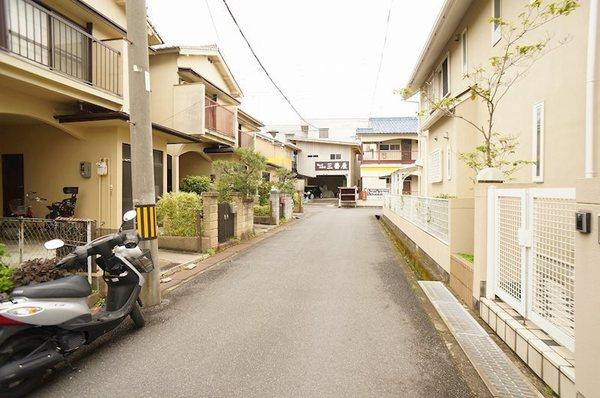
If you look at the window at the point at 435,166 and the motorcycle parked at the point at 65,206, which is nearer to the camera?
the motorcycle parked at the point at 65,206

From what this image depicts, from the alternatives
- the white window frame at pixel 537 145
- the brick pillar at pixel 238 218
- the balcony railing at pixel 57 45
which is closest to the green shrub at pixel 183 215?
the brick pillar at pixel 238 218

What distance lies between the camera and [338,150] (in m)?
44.4

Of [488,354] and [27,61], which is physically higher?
[27,61]

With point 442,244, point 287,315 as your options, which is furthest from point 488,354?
point 442,244

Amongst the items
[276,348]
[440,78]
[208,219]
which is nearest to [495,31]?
[440,78]

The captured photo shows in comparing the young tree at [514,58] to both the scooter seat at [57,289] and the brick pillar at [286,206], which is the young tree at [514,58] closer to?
the scooter seat at [57,289]

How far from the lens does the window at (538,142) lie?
6.32 meters

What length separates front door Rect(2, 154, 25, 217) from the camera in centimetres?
1040

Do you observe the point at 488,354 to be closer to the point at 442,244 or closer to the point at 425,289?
the point at 425,289

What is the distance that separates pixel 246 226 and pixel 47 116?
6760mm

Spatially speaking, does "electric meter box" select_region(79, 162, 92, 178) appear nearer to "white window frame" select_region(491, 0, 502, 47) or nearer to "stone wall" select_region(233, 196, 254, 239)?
"stone wall" select_region(233, 196, 254, 239)

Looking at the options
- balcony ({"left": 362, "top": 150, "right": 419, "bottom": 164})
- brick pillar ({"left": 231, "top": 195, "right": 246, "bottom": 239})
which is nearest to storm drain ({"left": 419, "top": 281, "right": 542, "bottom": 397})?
brick pillar ({"left": 231, "top": 195, "right": 246, "bottom": 239})

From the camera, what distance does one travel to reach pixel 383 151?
38.8 m

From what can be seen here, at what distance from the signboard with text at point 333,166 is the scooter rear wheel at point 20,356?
41.8 m
